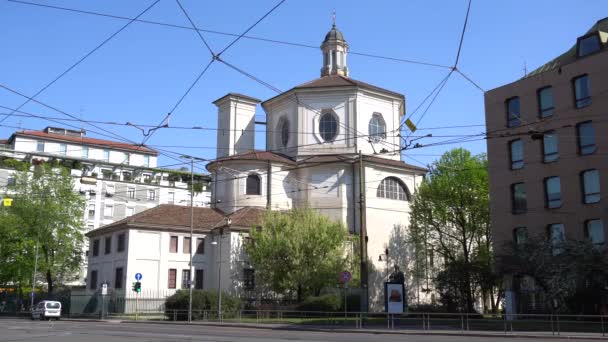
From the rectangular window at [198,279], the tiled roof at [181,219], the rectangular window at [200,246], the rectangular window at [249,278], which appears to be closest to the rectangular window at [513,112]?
the tiled roof at [181,219]

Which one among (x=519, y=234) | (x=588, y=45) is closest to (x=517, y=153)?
(x=519, y=234)

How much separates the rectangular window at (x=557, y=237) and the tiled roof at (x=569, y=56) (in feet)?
29.5

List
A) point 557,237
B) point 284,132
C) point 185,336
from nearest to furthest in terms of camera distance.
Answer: point 185,336 → point 557,237 → point 284,132

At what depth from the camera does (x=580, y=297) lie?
28.5 meters

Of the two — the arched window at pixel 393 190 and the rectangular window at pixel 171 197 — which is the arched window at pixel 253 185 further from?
the rectangular window at pixel 171 197

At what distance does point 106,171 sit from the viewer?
75.1 meters

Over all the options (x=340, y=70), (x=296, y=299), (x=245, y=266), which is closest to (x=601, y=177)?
(x=296, y=299)

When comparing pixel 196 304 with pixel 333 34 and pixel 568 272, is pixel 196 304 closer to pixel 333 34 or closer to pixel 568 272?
pixel 568 272

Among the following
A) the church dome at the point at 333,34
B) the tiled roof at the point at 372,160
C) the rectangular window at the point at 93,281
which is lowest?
the rectangular window at the point at 93,281

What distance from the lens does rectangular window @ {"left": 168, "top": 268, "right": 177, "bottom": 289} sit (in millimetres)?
44562

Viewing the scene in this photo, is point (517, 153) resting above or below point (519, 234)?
above

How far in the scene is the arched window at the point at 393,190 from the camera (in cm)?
5034

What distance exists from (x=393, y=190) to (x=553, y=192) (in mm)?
18288

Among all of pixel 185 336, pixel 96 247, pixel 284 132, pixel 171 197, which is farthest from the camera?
pixel 171 197
